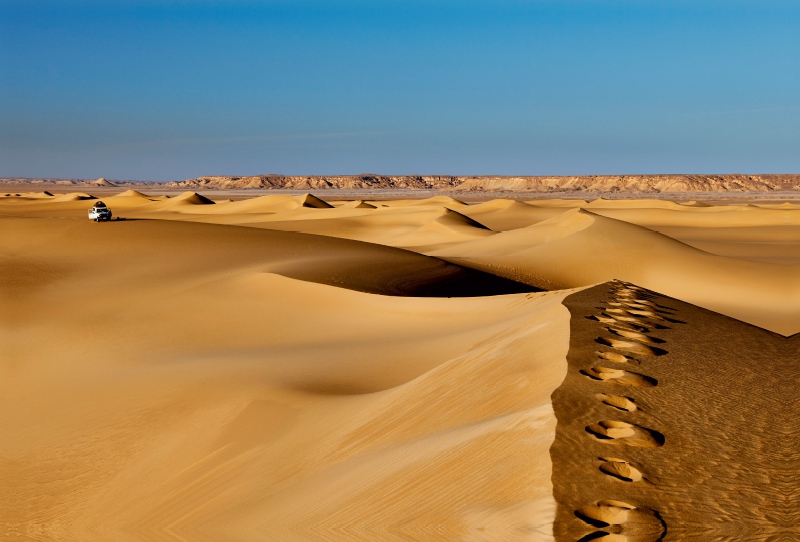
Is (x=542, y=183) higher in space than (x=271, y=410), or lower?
lower

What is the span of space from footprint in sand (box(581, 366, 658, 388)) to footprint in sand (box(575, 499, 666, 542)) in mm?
1732

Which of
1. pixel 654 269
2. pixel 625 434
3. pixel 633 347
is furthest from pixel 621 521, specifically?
pixel 654 269

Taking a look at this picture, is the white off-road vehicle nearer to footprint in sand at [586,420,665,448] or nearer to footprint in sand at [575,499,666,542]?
footprint in sand at [586,420,665,448]

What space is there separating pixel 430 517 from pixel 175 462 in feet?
12.0

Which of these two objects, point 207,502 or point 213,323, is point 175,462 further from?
point 213,323

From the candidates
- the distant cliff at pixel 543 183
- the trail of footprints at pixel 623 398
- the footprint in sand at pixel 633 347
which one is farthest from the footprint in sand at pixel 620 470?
the distant cliff at pixel 543 183

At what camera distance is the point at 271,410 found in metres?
7.55

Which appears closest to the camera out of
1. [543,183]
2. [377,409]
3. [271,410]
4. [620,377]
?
[620,377]

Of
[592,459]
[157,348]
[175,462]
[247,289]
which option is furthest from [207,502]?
[247,289]

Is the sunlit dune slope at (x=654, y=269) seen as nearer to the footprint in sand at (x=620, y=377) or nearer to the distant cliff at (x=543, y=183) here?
the footprint in sand at (x=620, y=377)

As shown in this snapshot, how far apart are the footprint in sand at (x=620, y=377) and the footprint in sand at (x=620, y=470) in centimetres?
132

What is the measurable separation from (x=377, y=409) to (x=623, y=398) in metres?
2.36

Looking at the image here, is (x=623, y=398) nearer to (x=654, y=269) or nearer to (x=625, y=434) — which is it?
(x=625, y=434)

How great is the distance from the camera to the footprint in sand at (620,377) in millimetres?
5121
